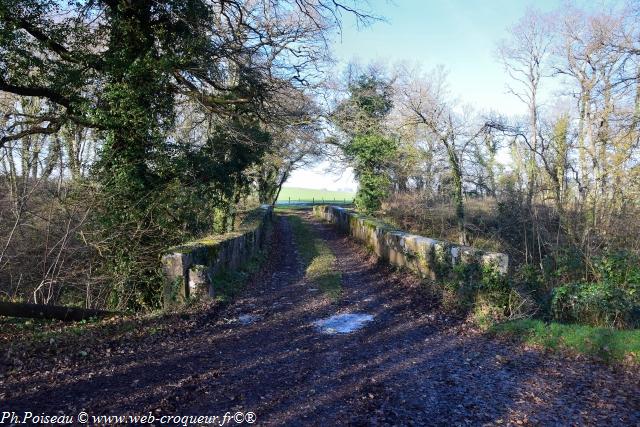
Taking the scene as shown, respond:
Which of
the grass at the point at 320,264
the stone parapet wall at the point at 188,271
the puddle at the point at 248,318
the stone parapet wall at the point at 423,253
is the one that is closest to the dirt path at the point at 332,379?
the puddle at the point at 248,318

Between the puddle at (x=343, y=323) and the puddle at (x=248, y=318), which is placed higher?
the puddle at (x=248, y=318)

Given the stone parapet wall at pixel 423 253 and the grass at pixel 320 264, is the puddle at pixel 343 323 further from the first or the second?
the stone parapet wall at pixel 423 253

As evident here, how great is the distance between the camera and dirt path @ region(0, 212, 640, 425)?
4211mm

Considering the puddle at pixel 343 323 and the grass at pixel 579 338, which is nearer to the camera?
the grass at pixel 579 338

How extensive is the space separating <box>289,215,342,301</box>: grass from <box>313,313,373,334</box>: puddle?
131 cm

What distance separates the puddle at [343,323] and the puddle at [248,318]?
99cm

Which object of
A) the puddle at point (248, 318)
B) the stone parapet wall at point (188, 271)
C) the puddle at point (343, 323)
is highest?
the stone parapet wall at point (188, 271)

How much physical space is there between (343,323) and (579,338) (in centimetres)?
335

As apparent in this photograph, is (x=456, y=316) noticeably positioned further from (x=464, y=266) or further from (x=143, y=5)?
(x=143, y=5)

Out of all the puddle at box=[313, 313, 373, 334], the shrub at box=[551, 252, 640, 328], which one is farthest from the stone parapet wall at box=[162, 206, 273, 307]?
the shrub at box=[551, 252, 640, 328]

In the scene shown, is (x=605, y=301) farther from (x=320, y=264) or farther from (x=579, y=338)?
(x=320, y=264)

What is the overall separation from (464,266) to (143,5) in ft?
28.7

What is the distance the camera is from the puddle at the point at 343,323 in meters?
7.18

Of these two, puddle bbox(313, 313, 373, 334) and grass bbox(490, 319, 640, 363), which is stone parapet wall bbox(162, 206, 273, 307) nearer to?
puddle bbox(313, 313, 373, 334)
